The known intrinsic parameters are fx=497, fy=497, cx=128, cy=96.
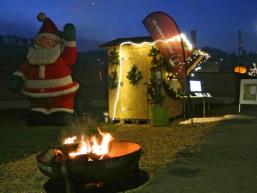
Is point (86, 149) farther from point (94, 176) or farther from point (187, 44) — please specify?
point (187, 44)

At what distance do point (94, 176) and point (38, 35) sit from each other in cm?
1025

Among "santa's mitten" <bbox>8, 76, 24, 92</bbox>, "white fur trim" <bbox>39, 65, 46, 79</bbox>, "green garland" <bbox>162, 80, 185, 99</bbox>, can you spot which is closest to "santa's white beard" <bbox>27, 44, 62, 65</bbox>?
"white fur trim" <bbox>39, 65, 46, 79</bbox>

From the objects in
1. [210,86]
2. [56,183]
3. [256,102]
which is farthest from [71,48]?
[210,86]

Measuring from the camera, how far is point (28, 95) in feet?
53.0

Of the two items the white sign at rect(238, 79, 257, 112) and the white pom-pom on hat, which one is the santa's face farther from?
the white sign at rect(238, 79, 257, 112)

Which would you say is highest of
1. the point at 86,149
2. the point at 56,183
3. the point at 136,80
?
the point at 136,80

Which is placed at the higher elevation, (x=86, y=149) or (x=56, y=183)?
(x=86, y=149)

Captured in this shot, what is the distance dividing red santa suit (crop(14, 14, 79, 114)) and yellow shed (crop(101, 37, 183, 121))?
135cm

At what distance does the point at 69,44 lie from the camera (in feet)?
53.9

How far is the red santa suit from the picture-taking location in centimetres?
1596

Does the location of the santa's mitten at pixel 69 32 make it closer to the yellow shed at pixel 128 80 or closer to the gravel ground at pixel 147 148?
the yellow shed at pixel 128 80

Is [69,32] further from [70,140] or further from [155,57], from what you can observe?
[70,140]

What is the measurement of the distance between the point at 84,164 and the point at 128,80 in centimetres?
958

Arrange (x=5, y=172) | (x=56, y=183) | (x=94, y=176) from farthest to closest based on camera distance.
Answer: (x=5, y=172)
(x=56, y=183)
(x=94, y=176)
